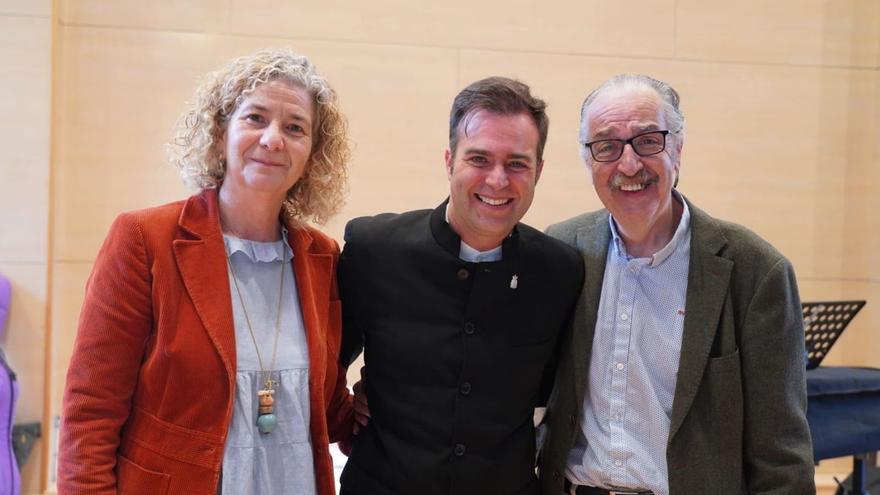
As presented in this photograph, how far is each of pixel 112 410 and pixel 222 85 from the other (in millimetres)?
765

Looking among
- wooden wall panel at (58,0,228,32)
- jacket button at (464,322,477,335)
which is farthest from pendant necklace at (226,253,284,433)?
wooden wall panel at (58,0,228,32)

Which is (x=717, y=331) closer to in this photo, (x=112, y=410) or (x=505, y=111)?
(x=505, y=111)

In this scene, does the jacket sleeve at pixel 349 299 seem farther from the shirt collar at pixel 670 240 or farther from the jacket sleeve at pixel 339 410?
the shirt collar at pixel 670 240

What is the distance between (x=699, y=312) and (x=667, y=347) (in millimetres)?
115

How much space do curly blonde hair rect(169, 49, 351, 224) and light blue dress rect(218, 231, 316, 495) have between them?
0.18 meters

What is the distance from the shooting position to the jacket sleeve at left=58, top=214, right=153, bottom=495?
5.06ft

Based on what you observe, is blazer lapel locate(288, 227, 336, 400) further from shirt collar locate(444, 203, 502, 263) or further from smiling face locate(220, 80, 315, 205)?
shirt collar locate(444, 203, 502, 263)

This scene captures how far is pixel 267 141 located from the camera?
1.69 metres

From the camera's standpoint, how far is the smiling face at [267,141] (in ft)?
5.59

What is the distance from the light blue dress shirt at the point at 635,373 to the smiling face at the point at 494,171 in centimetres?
33

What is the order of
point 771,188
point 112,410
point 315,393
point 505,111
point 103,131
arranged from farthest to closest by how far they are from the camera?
point 771,188 → point 103,131 → point 505,111 → point 315,393 → point 112,410

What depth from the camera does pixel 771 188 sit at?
4258 millimetres

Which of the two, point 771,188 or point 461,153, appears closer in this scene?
point 461,153

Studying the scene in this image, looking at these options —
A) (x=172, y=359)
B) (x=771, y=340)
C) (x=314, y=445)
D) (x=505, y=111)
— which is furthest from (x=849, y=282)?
(x=172, y=359)
